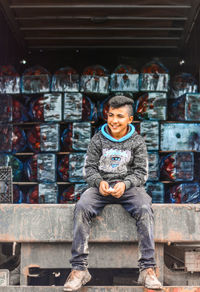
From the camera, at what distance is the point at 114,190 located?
315cm

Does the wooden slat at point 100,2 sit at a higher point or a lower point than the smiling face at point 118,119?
higher

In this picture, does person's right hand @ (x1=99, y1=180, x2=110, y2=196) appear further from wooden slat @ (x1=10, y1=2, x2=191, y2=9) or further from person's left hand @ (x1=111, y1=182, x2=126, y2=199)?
wooden slat @ (x1=10, y1=2, x2=191, y2=9)

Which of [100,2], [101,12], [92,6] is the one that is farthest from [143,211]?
[101,12]

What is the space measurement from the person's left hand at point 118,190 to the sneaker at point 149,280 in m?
0.61

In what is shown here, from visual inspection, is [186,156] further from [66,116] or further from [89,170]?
[89,170]

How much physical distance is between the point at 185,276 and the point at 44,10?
5529 mm

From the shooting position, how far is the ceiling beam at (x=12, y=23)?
272 inches

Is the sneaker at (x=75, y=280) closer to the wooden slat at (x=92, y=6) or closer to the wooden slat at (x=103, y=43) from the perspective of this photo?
the wooden slat at (x=92, y=6)

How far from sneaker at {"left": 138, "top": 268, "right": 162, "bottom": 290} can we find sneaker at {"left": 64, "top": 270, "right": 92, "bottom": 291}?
427 millimetres

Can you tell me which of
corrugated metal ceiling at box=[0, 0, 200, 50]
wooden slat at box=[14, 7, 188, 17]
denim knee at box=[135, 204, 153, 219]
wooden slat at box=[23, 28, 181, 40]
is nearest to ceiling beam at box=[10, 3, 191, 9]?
corrugated metal ceiling at box=[0, 0, 200, 50]

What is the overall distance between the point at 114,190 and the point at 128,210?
0.20m

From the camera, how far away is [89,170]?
3496 millimetres

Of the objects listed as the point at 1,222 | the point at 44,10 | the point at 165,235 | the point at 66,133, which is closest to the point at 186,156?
the point at 66,133

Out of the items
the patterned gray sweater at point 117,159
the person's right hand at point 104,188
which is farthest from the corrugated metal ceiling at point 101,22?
the person's right hand at point 104,188
